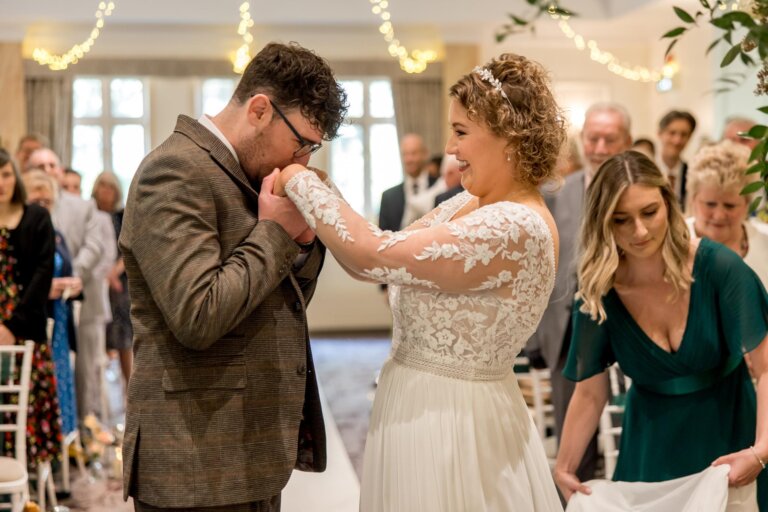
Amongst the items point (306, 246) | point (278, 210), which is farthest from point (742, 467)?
point (278, 210)

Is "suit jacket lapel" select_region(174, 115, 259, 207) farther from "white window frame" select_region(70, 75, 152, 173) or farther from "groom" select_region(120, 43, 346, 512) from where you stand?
"white window frame" select_region(70, 75, 152, 173)

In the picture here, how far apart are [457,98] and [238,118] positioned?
0.48 m

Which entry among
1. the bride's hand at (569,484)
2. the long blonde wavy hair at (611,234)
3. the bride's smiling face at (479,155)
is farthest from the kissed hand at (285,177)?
the bride's hand at (569,484)

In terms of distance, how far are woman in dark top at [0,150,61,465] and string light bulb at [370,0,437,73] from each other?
3.01 m

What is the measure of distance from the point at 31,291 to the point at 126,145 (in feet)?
24.7

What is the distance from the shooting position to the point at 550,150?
2137 millimetres

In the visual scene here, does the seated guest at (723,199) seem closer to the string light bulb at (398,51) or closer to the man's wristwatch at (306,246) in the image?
the man's wristwatch at (306,246)

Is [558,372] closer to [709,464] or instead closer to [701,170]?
[701,170]

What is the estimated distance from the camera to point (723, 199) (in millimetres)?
3545

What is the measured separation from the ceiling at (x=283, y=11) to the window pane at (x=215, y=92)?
36.5 inches

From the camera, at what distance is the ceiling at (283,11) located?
34.9ft

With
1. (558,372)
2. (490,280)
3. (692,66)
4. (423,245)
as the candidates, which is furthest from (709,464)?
(692,66)

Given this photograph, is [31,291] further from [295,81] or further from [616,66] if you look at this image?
[616,66]

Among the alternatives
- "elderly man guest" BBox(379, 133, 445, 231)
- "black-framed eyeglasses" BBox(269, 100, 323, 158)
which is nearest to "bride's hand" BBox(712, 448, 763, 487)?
"black-framed eyeglasses" BBox(269, 100, 323, 158)
